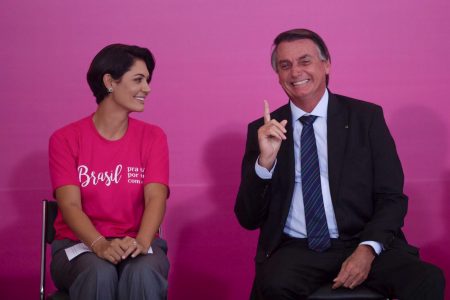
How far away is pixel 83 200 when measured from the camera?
9.51 feet

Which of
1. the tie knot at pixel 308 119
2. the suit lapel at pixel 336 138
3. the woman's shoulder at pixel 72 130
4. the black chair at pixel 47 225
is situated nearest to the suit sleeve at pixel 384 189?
the suit lapel at pixel 336 138

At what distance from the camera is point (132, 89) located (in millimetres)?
2980

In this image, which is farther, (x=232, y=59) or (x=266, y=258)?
(x=232, y=59)

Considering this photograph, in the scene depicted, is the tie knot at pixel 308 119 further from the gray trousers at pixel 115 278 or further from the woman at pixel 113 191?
the gray trousers at pixel 115 278

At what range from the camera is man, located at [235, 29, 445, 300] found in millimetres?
2619

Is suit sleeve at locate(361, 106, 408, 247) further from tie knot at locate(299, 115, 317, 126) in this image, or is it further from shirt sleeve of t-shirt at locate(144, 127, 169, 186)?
shirt sleeve of t-shirt at locate(144, 127, 169, 186)

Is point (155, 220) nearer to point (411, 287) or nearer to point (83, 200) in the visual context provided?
point (83, 200)

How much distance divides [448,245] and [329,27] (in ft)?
3.85

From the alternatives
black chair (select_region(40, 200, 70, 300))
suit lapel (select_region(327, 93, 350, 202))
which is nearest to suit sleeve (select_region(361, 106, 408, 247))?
suit lapel (select_region(327, 93, 350, 202))

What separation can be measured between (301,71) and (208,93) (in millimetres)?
825

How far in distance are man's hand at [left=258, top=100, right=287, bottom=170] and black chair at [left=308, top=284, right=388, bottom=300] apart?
493 mm

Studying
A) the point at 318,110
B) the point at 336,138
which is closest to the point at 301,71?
the point at 318,110

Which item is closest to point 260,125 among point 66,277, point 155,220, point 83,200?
point 155,220

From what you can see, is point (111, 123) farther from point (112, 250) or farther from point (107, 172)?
point (112, 250)
